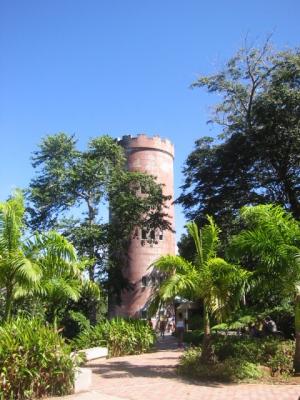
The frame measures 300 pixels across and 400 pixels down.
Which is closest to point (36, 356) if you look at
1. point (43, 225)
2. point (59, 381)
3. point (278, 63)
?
point (59, 381)

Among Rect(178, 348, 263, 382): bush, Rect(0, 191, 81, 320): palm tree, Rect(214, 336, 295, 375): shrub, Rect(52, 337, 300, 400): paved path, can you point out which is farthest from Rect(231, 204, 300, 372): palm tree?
Rect(0, 191, 81, 320): palm tree

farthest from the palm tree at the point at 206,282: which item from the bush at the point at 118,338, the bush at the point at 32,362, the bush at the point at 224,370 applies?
the bush at the point at 118,338

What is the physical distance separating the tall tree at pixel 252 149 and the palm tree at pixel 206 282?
12673 millimetres

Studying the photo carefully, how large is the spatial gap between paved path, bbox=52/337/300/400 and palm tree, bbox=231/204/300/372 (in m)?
2.25

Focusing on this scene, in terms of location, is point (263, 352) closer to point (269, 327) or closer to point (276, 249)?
point (276, 249)

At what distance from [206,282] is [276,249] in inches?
83.0

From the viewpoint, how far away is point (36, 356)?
9281 millimetres

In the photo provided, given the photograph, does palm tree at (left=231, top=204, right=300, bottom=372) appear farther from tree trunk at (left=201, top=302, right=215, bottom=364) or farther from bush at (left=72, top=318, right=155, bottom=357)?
bush at (left=72, top=318, right=155, bottom=357)

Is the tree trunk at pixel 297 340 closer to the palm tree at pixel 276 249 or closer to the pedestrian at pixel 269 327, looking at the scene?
the palm tree at pixel 276 249

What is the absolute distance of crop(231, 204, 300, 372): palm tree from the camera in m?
11.8

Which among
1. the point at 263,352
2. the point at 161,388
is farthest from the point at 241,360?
the point at 161,388

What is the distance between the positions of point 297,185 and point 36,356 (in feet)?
64.8

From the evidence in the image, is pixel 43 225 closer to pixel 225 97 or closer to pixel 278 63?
pixel 225 97

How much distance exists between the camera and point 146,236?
129 ft
